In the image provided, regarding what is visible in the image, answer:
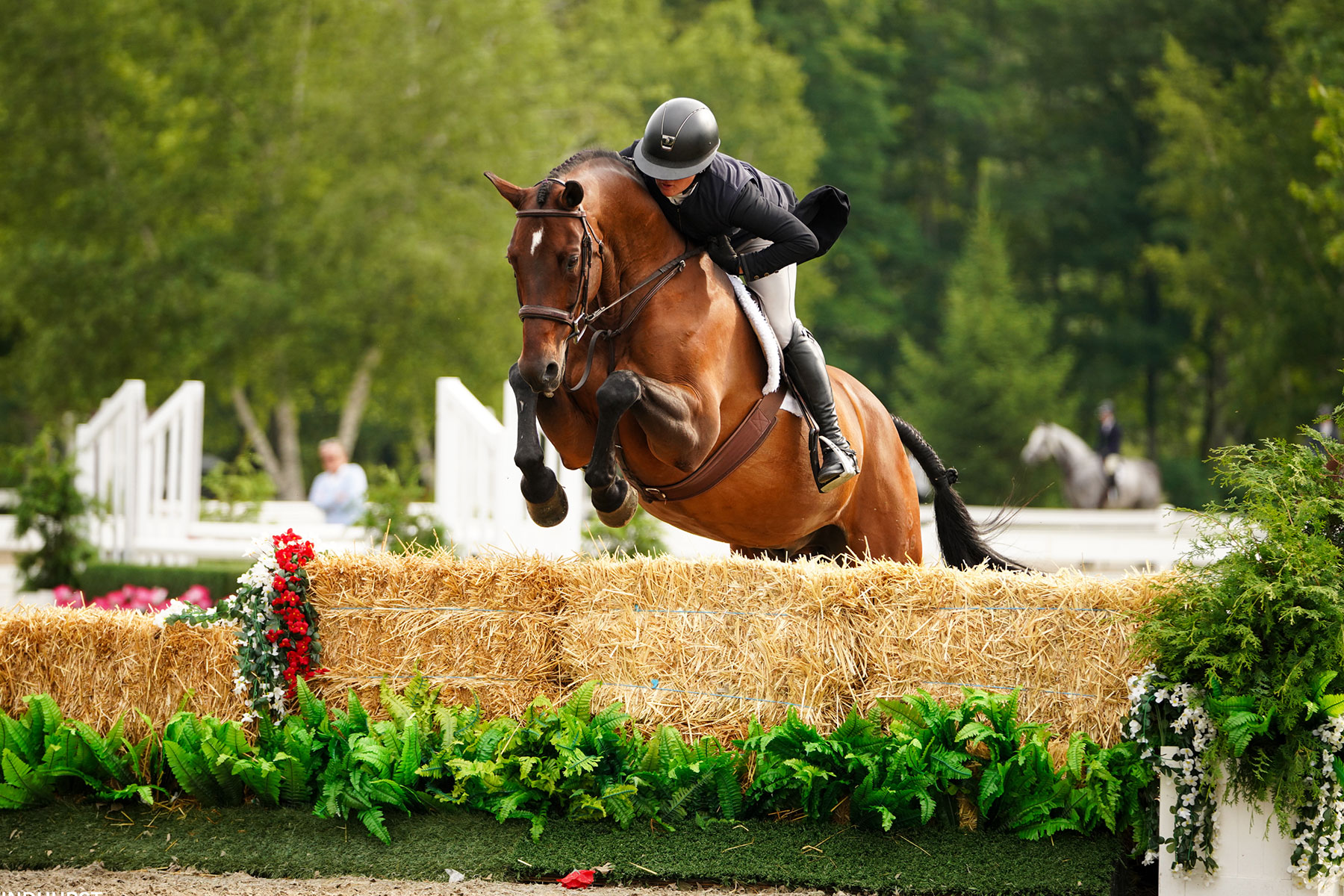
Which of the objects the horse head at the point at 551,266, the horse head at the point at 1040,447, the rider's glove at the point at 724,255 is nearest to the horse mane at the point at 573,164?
the horse head at the point at 551,266

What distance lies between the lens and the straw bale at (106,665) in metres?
5.46

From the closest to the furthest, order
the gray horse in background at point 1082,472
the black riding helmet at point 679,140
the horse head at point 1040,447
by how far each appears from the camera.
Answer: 1. the black riding helmet at point 679,140
2. the horse head at point 1040,447
3. the gray horse in background at point 1082,472

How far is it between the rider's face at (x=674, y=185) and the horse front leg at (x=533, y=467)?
928 mm

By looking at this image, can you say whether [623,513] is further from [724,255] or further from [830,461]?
[724,255]

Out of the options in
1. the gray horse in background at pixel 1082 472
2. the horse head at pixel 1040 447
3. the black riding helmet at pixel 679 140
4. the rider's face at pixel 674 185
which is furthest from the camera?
the gray horse in background at pixel 1082 472

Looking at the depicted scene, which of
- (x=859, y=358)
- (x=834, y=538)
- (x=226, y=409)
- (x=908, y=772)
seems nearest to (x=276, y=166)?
(x=226, y=409)

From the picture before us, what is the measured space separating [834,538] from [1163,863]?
2723 mm

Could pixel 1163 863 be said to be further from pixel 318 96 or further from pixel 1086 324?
pixel 1086 324

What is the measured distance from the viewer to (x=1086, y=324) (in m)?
35.3

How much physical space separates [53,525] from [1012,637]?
885 centimetres

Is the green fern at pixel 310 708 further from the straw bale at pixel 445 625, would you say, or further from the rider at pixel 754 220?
the rider at pixel 754 220

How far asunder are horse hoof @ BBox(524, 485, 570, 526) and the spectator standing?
6491 millimetres

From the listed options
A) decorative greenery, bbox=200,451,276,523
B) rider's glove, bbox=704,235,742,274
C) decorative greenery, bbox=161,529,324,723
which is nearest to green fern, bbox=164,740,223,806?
decorative greenery, bbox=161,529,324,723

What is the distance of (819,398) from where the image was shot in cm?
572
